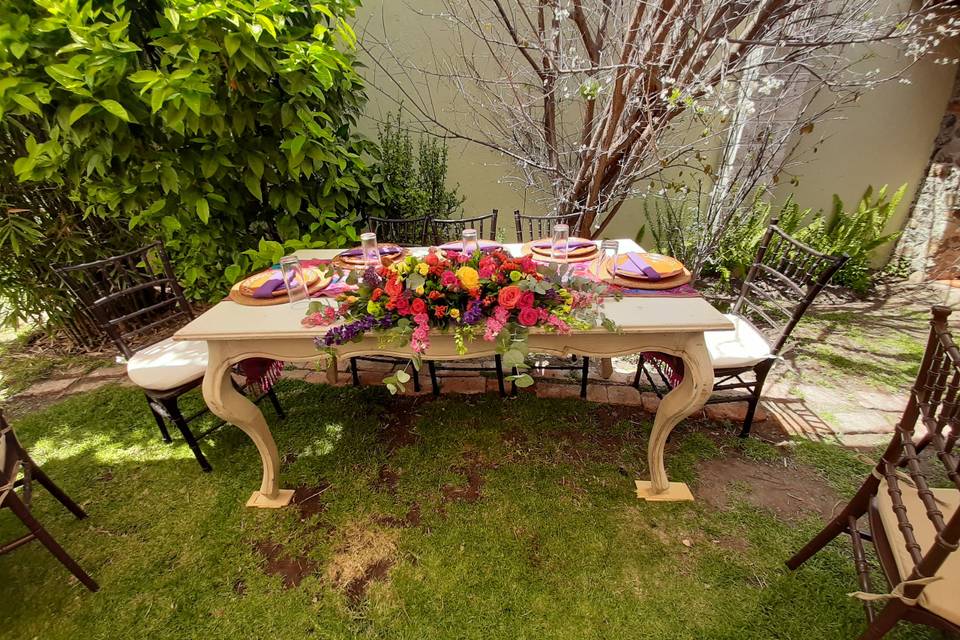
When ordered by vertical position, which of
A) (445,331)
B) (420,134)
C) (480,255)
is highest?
(420,134)

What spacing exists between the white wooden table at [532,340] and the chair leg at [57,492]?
0.85 metres

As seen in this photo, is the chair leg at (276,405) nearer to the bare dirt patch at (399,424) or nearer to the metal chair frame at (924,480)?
the bare dirt patch at (399,424)

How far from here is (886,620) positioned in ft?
3.20

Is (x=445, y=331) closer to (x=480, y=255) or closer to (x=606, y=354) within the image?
(x=480, y=255)

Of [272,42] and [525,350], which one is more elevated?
[272,42]

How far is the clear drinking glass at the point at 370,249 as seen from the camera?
1727mm

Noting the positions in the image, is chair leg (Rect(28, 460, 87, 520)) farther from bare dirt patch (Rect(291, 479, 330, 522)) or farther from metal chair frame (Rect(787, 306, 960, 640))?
metal chair frame (Rect(787, 306, 960, 640))

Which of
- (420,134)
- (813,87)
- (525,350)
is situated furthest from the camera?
(420,134)

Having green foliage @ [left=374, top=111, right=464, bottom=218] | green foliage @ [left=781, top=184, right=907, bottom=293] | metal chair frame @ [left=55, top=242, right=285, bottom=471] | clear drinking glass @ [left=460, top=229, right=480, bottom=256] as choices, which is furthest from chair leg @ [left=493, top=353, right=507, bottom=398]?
green foliage @ [left=781, top=184, right=907, bottom=293]

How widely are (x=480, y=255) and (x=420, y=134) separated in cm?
257

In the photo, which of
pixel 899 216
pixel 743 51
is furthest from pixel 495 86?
pixel 899 216

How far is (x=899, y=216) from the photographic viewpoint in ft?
12.1

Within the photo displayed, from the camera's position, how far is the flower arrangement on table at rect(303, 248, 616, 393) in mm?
1291

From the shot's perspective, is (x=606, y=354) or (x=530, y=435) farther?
(x=530, y=435)
